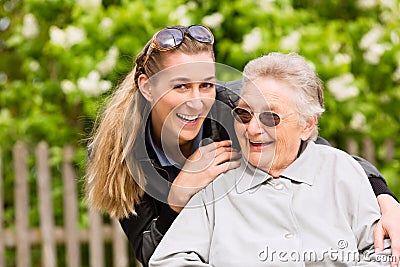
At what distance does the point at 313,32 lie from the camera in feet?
16.9

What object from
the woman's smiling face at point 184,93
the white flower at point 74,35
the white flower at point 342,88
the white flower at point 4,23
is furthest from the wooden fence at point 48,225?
the woman's smiling face at point 184,93

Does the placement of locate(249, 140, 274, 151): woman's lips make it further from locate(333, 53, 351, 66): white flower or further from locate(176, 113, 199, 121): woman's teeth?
locate(333, 53, 351, 66): white flower

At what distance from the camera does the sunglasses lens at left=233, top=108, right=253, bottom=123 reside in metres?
2.57

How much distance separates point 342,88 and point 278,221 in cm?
263

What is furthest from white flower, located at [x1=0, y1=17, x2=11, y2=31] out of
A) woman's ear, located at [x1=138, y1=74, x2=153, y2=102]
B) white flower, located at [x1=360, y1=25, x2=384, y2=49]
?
woman's ear, located at [x1=138, y1=74, x2=153, y2=102]

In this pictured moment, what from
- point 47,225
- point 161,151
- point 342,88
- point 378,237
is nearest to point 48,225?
point 47,225

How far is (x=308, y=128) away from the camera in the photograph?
2691 millimetres

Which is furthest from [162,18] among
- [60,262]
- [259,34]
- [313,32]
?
[60,262]

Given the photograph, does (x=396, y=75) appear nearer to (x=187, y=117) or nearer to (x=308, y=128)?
(x=308, y=128)

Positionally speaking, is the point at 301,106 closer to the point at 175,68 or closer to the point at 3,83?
the point at 175,68

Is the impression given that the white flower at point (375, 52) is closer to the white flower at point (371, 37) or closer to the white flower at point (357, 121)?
the white flower at point (371, 37)

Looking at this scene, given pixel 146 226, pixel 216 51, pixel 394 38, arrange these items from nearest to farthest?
pixel 146 226 < pixel 216 51 < pixel 394 38

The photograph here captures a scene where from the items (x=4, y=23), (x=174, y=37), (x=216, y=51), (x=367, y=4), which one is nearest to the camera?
(x=174, y=37)

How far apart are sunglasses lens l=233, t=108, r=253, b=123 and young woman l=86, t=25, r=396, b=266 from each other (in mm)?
94
